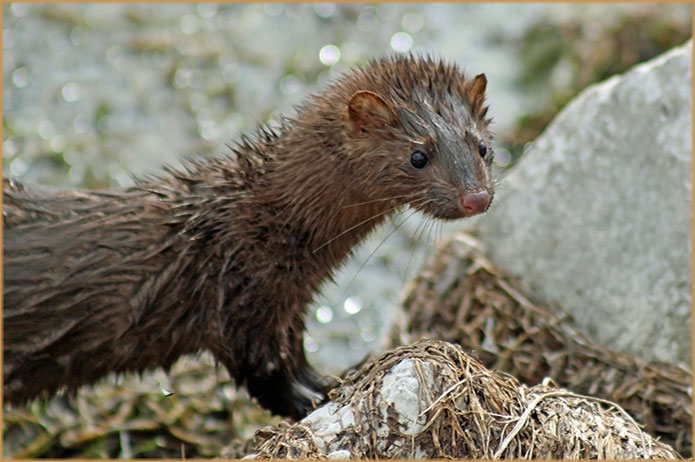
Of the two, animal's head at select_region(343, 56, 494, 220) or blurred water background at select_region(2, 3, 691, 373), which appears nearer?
animal's head at select_region(343, 56, 494, 220)

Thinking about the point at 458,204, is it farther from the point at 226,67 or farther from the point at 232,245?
the point at 226,67

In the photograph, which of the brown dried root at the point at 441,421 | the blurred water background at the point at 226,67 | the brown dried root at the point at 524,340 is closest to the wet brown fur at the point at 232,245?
the brown dried root at the point at 441,421

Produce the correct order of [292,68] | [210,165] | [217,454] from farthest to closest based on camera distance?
[292,68], [217,454], [210,165]

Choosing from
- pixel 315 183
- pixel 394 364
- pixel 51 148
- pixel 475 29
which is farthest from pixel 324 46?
pixel 394 364

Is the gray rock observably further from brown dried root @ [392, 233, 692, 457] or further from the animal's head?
the animal's head

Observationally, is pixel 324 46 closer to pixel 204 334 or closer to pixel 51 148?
pixel 51 148

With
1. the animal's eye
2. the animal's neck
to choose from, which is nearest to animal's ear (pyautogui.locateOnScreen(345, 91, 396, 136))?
the animal's neck

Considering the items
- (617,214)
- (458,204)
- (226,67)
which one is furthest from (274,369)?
(226,67)
